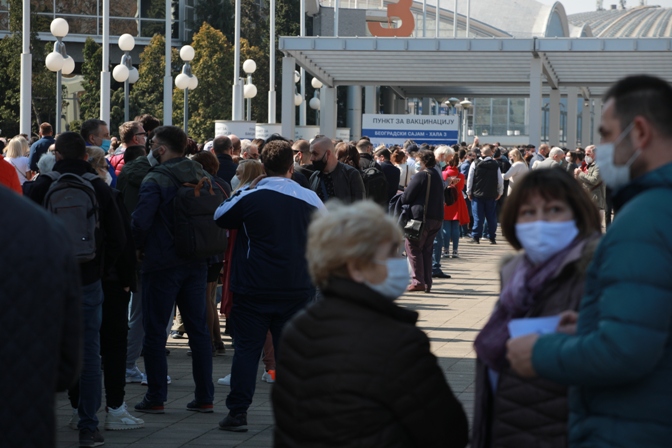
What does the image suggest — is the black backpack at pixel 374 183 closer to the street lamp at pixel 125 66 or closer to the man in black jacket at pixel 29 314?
the man in black jacket at pixel 29 314

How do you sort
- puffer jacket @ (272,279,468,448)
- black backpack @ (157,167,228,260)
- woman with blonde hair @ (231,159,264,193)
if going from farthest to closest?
woman with blonde hair @ (231,159,264,193) → black backpack @ (157,167,228,260) → puffer jacket @ (272,279,468,448)

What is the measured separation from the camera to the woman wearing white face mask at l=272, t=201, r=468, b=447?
10.7 feet

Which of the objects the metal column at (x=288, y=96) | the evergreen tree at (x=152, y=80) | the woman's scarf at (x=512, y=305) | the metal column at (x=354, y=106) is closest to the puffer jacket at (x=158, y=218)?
the woman's scarf at (x=512, y=305)

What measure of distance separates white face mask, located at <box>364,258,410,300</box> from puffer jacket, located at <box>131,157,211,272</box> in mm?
4005

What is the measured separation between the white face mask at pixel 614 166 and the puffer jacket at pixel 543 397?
32 cm

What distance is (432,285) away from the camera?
1573cm

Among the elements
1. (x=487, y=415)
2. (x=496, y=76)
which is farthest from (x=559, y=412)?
(x=496, y=76)

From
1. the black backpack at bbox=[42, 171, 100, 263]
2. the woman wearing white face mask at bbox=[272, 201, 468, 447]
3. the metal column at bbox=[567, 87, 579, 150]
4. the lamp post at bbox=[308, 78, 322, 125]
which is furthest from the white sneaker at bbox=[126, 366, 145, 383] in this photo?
the metal column at bbox=[567, 87, 579, 150]

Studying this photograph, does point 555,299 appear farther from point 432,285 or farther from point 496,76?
point 496,76

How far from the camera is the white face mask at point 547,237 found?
11.1 ft

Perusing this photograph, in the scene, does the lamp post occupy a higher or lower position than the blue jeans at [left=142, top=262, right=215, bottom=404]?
higher

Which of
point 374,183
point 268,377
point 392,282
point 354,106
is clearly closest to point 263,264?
point 268,377

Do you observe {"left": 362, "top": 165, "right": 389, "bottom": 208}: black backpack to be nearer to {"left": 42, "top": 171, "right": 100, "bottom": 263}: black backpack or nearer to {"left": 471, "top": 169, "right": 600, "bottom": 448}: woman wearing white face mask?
{"left": 42, "top": 171, "right": 100, "bottom": 263}: black backpack

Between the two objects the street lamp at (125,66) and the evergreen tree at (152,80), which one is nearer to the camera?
the street lamp at (125,66)
